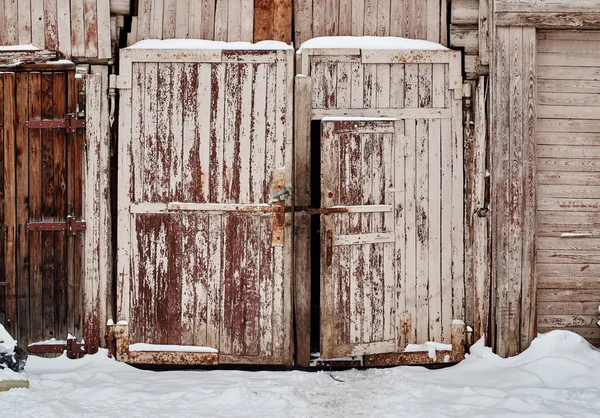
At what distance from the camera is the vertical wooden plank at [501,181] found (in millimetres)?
4840

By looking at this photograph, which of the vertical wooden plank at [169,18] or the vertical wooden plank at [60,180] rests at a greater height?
the vertical wooden plank at [169,18]

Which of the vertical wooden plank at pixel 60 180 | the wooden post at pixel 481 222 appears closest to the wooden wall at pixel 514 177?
the wooden post at pixel 481 222

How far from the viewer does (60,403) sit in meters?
4.01

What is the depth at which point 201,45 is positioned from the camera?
493 cm

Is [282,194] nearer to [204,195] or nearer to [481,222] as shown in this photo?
[204,195]

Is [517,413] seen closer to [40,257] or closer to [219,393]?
[219,393]

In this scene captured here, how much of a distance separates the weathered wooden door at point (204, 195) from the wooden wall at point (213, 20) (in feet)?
0.71

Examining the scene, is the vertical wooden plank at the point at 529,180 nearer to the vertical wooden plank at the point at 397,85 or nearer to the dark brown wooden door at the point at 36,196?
the vertical wooden plank at the point at 397,85

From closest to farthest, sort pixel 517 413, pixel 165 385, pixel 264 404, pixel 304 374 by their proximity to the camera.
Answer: pixel 517 413 → pixel 264 404 → pixel 165 385 → pixel 304 374

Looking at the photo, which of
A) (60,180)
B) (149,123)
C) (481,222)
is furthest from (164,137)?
(481,222)

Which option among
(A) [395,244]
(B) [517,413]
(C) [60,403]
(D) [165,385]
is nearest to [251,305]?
(D) [165,385]

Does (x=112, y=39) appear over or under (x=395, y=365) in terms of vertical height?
over

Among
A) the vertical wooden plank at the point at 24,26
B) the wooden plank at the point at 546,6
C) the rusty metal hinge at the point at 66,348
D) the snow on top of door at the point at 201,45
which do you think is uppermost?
the wooden plank at the point at 546,6

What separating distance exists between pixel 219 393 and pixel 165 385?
50 centimetres
